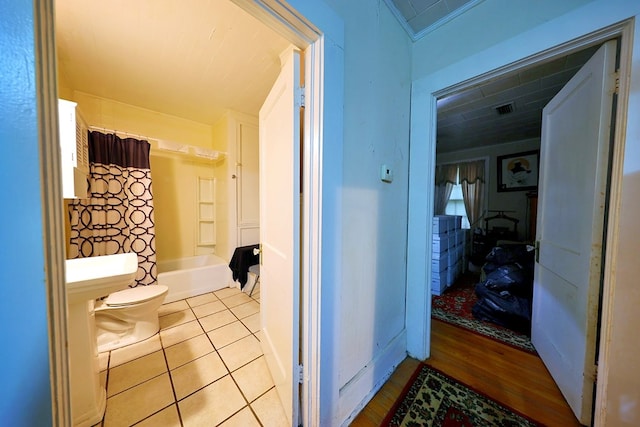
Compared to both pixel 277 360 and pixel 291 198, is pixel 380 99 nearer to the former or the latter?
pixel 291 198

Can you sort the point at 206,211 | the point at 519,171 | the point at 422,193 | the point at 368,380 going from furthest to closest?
the point at 519,171
the point at 206,211
the point at 422,193
the point at 368,380

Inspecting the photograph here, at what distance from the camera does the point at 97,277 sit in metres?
0.99

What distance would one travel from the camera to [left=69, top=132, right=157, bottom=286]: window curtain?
2088mm

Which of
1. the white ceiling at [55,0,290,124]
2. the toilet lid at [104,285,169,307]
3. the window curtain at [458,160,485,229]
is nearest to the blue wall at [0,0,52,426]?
the white ceiling at [55,0,290,124]

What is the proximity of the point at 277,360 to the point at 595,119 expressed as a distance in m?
2.26

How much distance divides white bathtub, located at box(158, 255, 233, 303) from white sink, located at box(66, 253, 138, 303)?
1.21 metres

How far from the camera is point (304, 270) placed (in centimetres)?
100

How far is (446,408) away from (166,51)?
10.9ft

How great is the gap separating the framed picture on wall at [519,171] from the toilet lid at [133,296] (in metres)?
5.42

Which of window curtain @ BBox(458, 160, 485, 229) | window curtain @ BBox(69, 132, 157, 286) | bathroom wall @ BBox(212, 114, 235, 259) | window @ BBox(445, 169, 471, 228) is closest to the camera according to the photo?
window curtain @ BBox(69, 132, 157, 286)

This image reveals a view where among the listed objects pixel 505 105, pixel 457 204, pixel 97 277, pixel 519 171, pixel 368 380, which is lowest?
pixel 368 380

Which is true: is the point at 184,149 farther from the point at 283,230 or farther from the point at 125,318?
the point at 283,230

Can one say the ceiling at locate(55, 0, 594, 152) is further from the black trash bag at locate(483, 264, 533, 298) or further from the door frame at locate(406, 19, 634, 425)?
the black trash bag at locate(483, 264, 533, 298)

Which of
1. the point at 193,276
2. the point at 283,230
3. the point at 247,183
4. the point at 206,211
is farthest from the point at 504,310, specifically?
the point at 206,211
